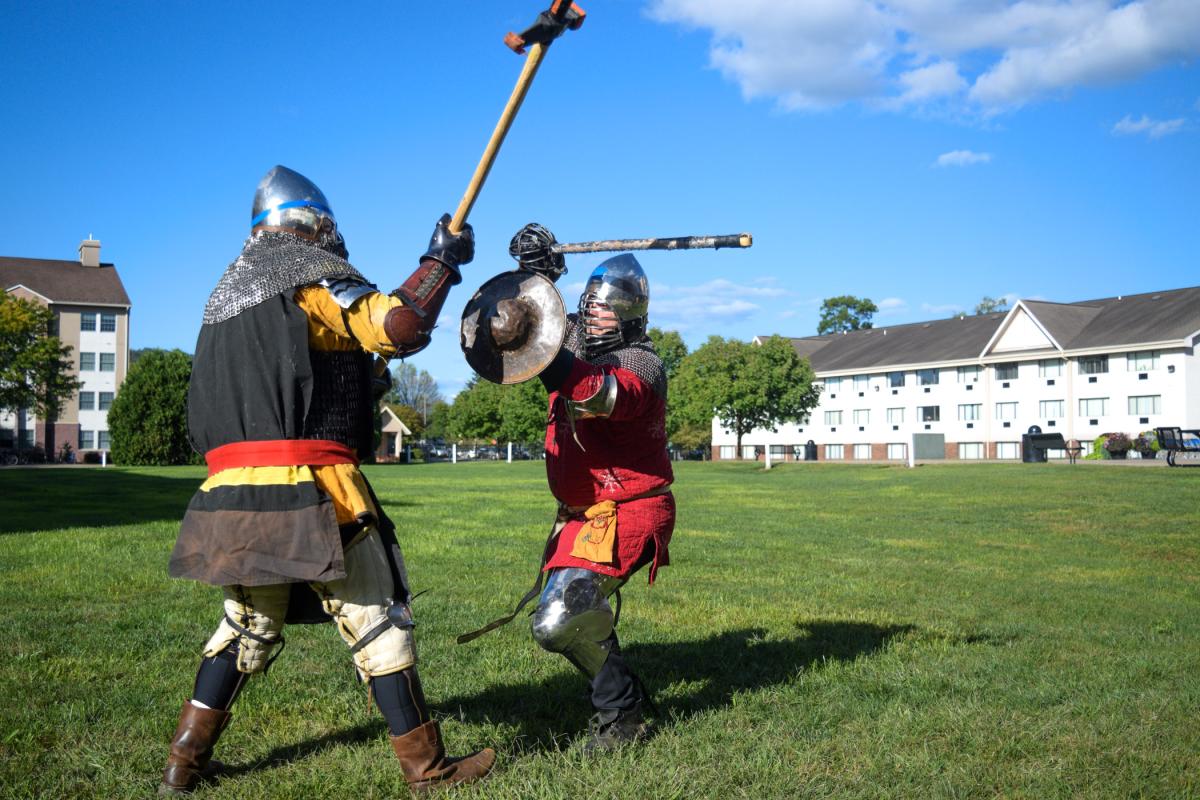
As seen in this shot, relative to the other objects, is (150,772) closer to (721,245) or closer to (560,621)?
(560,621)

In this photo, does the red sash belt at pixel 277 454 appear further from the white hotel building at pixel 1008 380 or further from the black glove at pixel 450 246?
Result: the white hotel building at pixel 1008 380

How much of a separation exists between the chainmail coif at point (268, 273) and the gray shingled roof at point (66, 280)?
244 feet

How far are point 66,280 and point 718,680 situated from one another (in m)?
76.7

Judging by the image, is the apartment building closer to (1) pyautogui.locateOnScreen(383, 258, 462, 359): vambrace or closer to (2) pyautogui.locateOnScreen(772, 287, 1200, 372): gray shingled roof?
(2) pyautogui.locateOnScreen(772, 287, 1200, 372): gray shingled roof

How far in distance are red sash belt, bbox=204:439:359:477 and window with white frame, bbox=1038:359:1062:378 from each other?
60619 mm

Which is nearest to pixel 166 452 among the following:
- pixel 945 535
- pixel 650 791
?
pixel 945 535

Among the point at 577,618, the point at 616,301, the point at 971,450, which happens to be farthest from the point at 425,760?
the point at 971,450

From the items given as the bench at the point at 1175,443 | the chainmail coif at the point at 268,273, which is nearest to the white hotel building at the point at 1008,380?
the bench at the point at 1175,443

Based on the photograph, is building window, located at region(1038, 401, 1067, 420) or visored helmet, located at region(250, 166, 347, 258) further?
building window, located at region(1038, 401, 1067, 420)

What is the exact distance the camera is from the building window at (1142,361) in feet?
174

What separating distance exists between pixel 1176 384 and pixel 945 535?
1766 inches

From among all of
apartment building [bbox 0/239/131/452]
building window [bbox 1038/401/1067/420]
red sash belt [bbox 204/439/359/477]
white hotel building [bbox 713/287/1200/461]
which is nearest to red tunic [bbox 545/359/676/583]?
red sash belt [bbox 204/439/359/477]

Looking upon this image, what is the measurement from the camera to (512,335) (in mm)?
3705

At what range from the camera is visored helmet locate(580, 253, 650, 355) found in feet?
15.1
